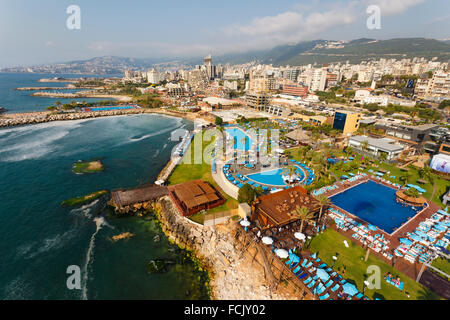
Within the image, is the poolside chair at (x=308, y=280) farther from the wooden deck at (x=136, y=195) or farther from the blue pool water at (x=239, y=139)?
the blue pool water at (x=239, y=139)

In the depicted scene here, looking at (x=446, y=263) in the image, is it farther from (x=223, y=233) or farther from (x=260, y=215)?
(x=223, y=233)

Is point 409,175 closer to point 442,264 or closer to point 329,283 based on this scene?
point 442,264

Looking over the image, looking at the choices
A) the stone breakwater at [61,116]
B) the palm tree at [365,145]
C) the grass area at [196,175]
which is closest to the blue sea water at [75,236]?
the grass area at [196,175]

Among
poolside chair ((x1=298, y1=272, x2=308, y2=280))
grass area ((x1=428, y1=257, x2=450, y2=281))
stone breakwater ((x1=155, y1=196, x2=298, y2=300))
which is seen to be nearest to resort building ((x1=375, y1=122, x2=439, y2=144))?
grass area ((x1=428, y1=257, x2=450, y2=281))

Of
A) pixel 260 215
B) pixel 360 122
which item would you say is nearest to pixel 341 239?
pixel 260 215

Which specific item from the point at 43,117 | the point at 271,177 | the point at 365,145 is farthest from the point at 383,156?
the point at 43,117

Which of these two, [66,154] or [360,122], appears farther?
[360,122]
